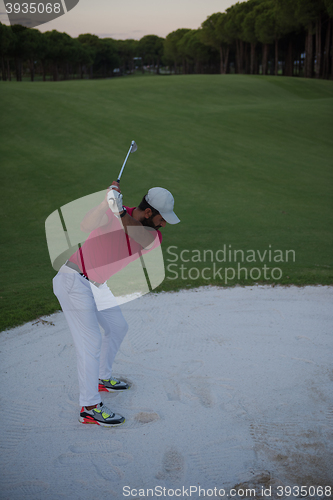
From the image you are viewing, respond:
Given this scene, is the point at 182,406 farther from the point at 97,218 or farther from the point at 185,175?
the point at 185,175

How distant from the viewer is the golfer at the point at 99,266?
3.72 metres

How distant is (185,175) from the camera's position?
14172 mm

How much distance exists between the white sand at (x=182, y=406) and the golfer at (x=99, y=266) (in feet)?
1.44

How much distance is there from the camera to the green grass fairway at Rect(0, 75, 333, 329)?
27.9ft

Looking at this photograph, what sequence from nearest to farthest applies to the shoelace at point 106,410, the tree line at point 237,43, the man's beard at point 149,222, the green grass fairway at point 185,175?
the man's beard at point 149,222
the shoelace at point 106,410
the green grass fairway at point 185,175
the tree line at point 237,43

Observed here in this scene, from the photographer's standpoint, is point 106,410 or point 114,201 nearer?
point 114,201

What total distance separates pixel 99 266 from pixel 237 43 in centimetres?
6856

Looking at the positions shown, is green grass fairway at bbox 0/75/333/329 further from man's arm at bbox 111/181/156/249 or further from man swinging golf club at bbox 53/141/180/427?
man's arm at bbox 111/181/156/249

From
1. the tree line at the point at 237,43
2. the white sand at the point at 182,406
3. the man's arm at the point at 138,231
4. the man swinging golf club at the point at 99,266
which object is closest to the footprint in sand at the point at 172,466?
the white sand at the point at 182,406

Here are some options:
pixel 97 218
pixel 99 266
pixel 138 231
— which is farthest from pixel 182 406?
pixel 97 218

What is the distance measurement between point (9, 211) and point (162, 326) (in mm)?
7181

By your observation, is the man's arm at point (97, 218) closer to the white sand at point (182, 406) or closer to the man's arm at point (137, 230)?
the man's arm at point (137, 230)

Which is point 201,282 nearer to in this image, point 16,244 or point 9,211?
point 16,244

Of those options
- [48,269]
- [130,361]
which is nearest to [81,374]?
[130,361]
